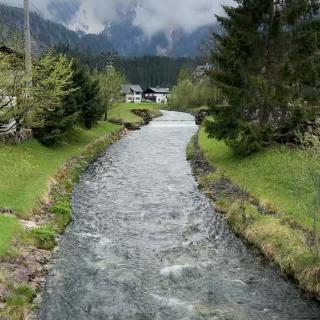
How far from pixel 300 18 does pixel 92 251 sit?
27.5m

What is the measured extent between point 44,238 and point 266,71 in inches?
1017

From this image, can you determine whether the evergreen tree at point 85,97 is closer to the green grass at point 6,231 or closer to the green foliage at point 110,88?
the green foliage at point 110,88

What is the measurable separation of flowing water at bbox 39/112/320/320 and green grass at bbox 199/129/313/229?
327 centimetres

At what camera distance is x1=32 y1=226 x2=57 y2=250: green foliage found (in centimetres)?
2266

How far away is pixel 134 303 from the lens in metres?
17.7

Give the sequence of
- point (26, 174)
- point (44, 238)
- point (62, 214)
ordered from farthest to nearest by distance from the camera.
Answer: point (26, 174) → point (62, 214) → point (44, 238)

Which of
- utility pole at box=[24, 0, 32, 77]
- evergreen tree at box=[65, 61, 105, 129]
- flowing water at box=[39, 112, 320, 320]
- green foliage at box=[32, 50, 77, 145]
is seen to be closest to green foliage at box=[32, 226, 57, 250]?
flowing water at box=[39, 112, 320, 320]

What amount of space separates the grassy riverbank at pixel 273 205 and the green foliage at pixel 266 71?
96.4 inches

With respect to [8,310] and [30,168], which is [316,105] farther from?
[8,310]

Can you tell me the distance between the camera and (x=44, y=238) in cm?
2317

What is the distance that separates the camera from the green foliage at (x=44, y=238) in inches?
892

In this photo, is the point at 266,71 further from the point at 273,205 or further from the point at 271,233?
the point at 271,233

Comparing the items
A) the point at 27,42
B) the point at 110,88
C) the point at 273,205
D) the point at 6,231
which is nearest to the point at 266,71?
the point at 273,205

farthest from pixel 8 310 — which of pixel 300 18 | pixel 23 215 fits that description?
A: pixel 300 18
